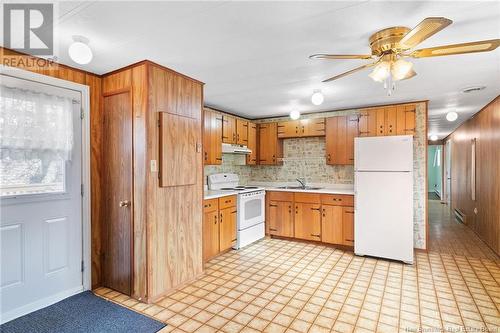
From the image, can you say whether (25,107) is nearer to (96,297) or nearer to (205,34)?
(205,34)

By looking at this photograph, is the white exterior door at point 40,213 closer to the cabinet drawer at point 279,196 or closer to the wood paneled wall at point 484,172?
the cabinet drawer at point 279,196

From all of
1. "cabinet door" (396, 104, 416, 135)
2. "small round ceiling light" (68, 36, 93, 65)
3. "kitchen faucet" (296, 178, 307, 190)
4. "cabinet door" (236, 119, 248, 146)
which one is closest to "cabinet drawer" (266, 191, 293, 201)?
"kitchen faucet" (296, 178, 307, 190)

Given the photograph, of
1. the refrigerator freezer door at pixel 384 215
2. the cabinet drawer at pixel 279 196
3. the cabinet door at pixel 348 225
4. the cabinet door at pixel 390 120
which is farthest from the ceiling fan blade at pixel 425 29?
the cabinet drawer at pixel 279 196

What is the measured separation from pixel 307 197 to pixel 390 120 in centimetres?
177

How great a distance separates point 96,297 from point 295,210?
3089 millimetres

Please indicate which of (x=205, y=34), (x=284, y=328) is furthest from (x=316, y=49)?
(x=284, y=328)

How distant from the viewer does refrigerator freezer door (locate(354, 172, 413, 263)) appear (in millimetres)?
3670

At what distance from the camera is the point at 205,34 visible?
204cm

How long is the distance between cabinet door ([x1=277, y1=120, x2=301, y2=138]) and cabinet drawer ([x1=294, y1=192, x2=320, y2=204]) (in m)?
1.13

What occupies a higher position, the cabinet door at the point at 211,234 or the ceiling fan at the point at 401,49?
the ceiling fan at the point at 401,49

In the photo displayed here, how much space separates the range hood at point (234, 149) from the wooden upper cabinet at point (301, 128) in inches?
29.3

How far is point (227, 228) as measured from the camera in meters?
4.11

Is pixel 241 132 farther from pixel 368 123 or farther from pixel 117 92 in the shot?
pixel 117 92

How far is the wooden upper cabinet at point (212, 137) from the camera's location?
4.11m
